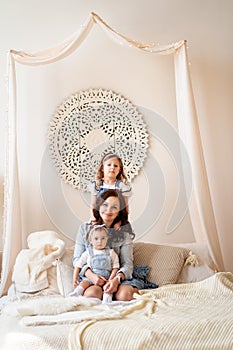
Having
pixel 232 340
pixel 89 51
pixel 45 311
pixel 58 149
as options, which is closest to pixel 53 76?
pixel 89 51

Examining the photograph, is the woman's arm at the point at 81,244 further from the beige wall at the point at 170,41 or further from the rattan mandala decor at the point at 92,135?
the beige wall at the point at 170,41

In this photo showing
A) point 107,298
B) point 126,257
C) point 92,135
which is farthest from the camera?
point 92,135

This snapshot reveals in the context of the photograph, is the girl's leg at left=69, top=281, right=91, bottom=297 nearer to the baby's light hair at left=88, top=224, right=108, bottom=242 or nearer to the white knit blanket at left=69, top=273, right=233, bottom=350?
the baby's light hair at left=88, top=224, right=108, bottom=242

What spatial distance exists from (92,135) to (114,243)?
3.54ft

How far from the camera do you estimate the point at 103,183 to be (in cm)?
346

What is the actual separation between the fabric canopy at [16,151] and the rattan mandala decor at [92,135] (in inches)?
20.1

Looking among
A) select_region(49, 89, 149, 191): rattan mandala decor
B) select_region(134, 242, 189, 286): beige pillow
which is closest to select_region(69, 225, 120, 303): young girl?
select_region(134, 242, 189, 286): beige pillow

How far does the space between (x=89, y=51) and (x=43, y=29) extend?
409 mm

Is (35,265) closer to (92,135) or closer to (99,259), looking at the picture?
(99,259)

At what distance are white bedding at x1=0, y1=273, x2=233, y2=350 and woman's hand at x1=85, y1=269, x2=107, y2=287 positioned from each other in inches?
10.1

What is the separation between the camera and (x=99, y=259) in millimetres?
2951

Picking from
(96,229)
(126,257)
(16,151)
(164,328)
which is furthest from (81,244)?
(164,328)

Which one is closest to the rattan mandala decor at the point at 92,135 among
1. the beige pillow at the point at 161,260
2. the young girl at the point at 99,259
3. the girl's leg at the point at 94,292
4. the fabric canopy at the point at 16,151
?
the fabric canopy at the point at 16,151

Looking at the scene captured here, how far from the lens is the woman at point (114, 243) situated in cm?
282
